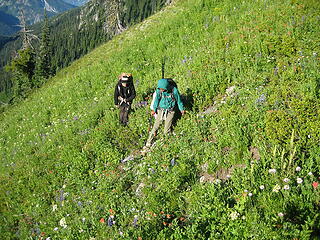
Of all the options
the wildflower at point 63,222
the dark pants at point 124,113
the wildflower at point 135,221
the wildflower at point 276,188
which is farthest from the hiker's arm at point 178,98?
the wildflower at point 63,222

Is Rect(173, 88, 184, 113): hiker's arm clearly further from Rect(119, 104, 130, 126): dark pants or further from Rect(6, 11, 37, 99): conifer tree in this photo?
Rect(6, 11, 37, 99): conifer tree

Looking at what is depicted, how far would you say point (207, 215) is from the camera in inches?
155

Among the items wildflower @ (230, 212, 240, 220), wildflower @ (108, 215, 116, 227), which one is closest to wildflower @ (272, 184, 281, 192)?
wildflower @ (230, 212, 240, 220)

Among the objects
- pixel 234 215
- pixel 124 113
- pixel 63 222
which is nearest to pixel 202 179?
pixel 234 215

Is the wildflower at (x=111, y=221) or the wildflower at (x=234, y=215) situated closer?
the wildflower at (x=234, y=215)

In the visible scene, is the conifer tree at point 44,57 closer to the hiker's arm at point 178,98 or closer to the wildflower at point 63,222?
the hiker's arm at point 178,98

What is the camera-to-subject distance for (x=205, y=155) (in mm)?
5578

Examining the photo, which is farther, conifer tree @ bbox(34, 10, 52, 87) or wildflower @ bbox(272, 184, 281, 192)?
conifer tree @ bbox(34, 10, 52, 87)

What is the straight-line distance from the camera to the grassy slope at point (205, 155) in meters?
3.93

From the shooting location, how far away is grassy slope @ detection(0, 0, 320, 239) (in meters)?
3.93

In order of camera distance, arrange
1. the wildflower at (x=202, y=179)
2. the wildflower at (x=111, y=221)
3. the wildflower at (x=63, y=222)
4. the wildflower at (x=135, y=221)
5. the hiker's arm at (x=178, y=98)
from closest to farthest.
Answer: the wildflower at (x=135, y=221) → the wildflower at (x=111, y=221) → the wildflower at (x=202, y=179) → the wildflower at (x=63, y=222) → the hiker's arm at (x=178, y=98)

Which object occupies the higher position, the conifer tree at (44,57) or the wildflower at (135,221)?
the wildflower at (135,221)

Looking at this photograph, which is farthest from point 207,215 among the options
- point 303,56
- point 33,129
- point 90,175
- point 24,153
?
point 33,129

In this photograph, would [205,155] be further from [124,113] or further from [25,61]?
[25,61]
